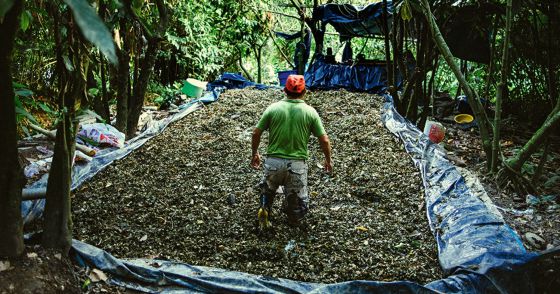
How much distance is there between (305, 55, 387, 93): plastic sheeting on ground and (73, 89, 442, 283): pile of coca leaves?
3.39 metres

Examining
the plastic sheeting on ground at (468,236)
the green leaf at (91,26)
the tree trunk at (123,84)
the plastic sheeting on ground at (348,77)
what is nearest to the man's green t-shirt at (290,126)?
the plastic sheeting on ground at (468,236)

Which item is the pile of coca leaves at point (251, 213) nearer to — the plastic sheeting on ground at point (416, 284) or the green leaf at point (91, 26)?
the plastic sheeting on ground at point (416, 284)

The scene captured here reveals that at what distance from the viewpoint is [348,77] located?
8969 mm

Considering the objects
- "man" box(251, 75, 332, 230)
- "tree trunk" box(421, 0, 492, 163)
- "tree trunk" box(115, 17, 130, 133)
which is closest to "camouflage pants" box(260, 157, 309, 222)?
"man" box(251, 75, 332, 230)

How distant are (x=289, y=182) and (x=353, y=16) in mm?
6807

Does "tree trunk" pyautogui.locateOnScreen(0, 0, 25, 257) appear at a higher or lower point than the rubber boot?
higher

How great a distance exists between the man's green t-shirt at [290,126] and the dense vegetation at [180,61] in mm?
1104

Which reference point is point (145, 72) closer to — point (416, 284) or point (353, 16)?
point (416, 284)

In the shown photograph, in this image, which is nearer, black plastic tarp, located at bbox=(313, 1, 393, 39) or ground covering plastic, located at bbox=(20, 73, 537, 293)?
ground covering plastic, located at bbox=(20, 73, 537, 293)

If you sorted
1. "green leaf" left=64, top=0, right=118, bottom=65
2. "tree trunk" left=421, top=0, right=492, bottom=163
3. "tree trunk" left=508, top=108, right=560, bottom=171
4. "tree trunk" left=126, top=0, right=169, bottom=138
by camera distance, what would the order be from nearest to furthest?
"green leaf" left=64, top=0, right=118, bottom=65 → "tree trunk" left=508, top=108, right=560, bottom=171 → "tree trunk" left=421, top=0, right=492, bottom=163 → "tree trunk" left=126, top=0, right=169, bottom=138

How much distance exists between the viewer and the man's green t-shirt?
305 centimetres

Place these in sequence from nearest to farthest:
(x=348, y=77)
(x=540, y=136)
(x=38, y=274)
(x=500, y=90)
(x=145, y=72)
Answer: (x=38, y=274) < (x=540, y=136) < (x=500, y=90) < (x=145, y=72) < (x=348, y=77)

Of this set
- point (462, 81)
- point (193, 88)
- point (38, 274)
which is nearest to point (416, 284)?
point (38, 274)

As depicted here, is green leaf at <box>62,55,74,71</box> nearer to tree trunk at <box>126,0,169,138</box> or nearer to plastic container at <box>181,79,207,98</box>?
tree trunk at <box>126,0,169,138</box>
